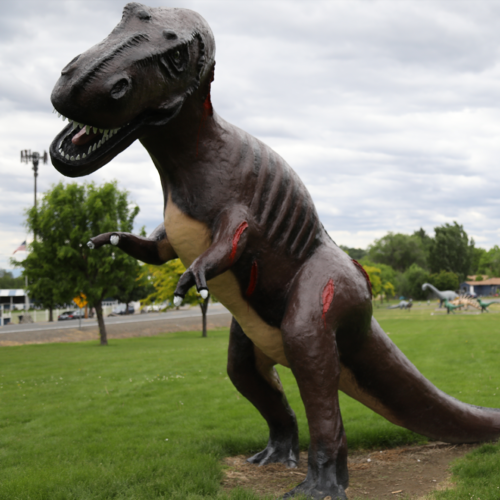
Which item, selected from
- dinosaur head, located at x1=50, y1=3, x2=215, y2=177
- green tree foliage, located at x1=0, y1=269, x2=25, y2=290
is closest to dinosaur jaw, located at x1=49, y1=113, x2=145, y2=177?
dinosaur head, located at x1=50, y1=3, x2=215, y2=177

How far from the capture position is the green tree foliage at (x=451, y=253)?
63094mm

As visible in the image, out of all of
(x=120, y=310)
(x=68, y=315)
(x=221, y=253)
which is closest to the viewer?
(x=221, y=253)

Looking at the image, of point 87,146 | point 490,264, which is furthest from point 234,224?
point 490,264

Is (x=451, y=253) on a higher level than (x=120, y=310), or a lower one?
higher

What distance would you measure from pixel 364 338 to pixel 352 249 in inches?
4400

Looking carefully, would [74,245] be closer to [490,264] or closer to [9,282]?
[9,282]

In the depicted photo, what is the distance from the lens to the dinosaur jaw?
2.82 meters

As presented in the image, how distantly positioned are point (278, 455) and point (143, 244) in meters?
2.16

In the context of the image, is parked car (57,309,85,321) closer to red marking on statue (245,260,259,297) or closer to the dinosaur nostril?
red marking on statue (245,260,259,297)

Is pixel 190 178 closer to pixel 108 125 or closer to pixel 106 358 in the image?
pixel 108 125

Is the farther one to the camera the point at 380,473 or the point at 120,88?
the point at 380,473

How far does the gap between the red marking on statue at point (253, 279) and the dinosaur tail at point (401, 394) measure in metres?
0.89

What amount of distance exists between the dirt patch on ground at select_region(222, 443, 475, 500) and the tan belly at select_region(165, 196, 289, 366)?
1011 mm

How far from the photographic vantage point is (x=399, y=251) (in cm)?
8481
